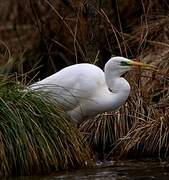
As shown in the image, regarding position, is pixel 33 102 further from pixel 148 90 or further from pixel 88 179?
pixel 148 90

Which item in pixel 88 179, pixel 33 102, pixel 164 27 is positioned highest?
pixel 164 27

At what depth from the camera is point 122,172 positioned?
8.97 metres

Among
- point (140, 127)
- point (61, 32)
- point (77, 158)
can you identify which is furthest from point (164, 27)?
point (77, 158)

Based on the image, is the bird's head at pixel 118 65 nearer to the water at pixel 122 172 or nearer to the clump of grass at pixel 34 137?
the clump of grass at pixel 34 137

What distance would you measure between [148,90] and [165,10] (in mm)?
3240

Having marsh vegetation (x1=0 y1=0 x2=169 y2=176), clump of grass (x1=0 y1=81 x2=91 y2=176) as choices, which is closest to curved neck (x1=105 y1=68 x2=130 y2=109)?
marsh vegetation (x1=0 y1=0 x2=169 y2=176)

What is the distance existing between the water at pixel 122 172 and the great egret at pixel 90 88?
0.77 meters

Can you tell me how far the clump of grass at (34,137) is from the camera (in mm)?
8570

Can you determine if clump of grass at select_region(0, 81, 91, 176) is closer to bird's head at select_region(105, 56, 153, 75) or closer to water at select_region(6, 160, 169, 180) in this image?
water at select_region(6, 160, 169, 180)

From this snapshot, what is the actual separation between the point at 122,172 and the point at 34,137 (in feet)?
3.73

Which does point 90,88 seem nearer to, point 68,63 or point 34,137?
point 34,137

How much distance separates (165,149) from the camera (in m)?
10.0

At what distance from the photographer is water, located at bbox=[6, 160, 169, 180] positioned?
8.52 m

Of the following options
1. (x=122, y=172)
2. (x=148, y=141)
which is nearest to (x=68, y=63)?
(x=148, y=141)
